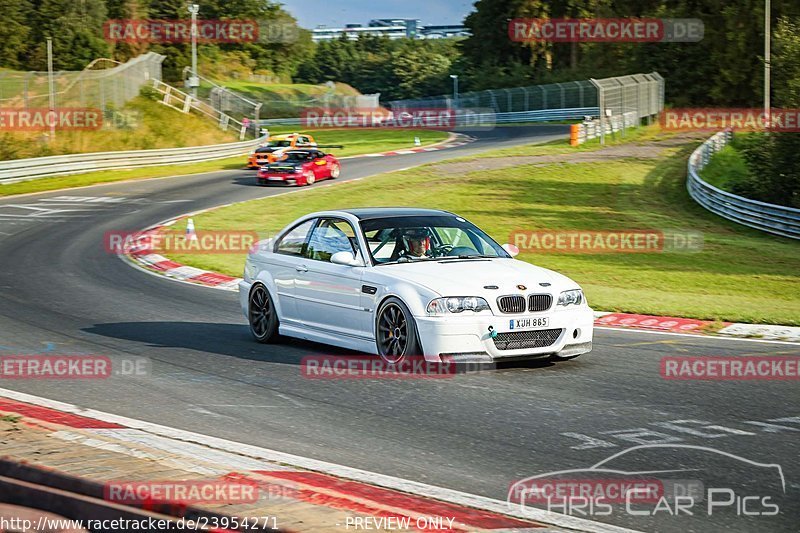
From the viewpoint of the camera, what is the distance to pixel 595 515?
595cm

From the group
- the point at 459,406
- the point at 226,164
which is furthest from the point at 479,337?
the point at 226,164

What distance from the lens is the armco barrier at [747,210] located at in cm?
2858

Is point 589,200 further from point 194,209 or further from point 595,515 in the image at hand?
point 595,515

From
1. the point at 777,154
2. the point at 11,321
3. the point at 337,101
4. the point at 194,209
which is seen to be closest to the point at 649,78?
the point at 777,154

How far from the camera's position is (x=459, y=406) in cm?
892

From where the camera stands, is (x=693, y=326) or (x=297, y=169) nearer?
(x=693, y=326)

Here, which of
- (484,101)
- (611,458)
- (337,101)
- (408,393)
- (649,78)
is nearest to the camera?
(611,458)

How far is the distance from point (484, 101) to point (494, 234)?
64.6 meters

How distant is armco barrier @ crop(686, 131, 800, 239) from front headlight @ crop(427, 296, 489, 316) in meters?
20.5

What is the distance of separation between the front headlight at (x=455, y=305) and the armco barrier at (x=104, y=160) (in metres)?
32.0
